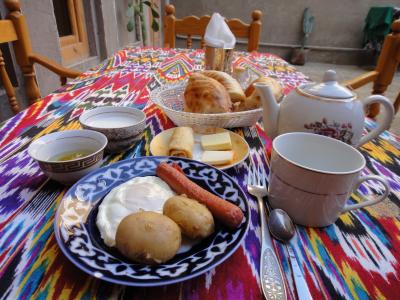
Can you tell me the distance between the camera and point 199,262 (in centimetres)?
32

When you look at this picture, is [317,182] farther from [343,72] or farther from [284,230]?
[343,72]

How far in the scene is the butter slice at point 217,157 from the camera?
21.9 inches

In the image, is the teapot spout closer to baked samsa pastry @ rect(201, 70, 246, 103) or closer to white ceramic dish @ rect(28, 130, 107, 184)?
baked samsa pastry @ rect(201, 70, 246, 103)

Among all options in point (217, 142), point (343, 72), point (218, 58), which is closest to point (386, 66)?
point (218, 58)

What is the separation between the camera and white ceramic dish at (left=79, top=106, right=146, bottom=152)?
1.89 ft

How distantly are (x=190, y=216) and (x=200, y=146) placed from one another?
0.97 ft

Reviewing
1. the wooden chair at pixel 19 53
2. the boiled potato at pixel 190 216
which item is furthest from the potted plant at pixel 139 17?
the boiled potato at pixel 190 216

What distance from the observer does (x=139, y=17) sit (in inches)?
141

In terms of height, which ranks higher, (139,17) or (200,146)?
(139,17)

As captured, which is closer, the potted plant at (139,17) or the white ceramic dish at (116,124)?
the white ceramic dish at (116,124)

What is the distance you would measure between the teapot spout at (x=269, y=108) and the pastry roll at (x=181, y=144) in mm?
178

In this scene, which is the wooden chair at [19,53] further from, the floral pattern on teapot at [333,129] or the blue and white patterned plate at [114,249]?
the floral pattern on teapot at [333,129]

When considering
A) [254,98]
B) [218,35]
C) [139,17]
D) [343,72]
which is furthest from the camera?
[343,72]

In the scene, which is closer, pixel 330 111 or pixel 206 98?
pixel 330 111
